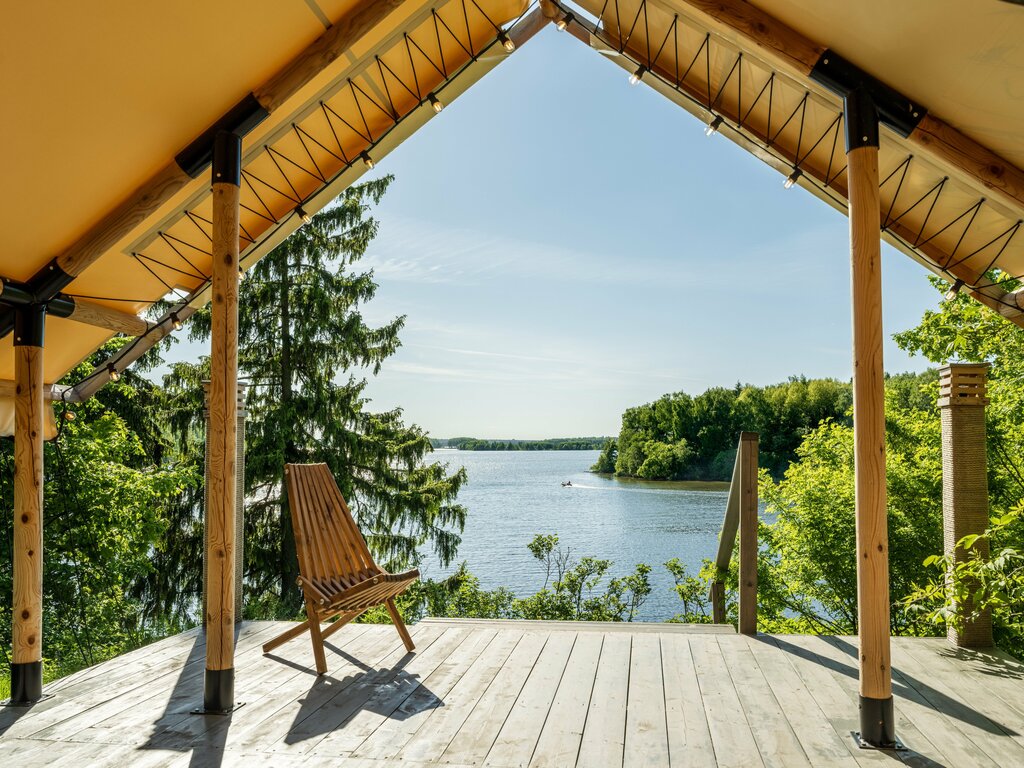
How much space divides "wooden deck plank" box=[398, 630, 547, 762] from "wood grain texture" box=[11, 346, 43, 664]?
187 centimetres

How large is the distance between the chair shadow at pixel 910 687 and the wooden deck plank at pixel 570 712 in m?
1.05

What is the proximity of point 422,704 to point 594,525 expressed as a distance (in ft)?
55.9

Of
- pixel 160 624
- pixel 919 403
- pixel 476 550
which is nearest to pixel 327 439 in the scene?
pixel 160 624

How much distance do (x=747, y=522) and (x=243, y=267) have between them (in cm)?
322

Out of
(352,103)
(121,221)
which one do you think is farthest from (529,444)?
(121,221)

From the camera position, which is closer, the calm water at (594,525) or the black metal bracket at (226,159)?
the black metal bracket at (226,159)

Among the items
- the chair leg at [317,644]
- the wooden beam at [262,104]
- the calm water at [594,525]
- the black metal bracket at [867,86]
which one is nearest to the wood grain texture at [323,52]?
the wooden beam at [262,104]

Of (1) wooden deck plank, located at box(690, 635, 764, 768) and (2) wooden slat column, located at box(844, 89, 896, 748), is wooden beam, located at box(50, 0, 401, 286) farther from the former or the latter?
(1) wooden deck plank, located at box(690, 635, 764, 768)

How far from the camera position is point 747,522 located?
13.5 feet

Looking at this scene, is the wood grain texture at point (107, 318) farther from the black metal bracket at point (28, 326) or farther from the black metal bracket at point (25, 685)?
the black metal bracket at point (25, 685)

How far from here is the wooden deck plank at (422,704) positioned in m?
2.68

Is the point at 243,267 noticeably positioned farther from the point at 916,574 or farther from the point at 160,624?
the point at 160,624

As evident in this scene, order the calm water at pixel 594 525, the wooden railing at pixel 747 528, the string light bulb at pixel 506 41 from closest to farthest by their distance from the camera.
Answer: the string light bulb at pixel 506 41 < the wooden railing at pixel 747 528 < the calm water at pixel 594 525

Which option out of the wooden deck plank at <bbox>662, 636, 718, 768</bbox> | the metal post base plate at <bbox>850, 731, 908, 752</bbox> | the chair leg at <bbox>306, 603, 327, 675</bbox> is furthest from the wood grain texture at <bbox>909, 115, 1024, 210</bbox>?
the chair leg at <bbox>306, 603, 327, 675</bbox>
